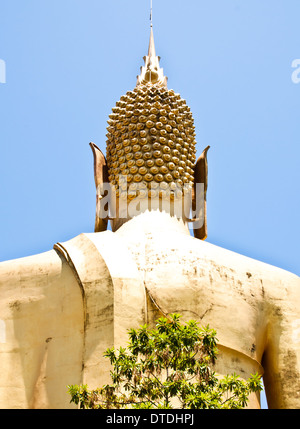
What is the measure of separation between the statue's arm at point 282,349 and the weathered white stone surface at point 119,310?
0.04 ft

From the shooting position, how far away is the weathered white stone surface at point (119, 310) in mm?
9211

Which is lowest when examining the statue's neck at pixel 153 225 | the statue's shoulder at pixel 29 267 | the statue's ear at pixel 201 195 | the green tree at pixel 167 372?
the green tree at pixel 167 372

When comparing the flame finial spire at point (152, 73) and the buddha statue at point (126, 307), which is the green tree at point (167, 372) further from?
the flame finial spire at point (152, 73)

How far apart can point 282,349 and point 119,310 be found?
196 centimetres

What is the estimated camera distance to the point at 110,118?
1191 centimetres

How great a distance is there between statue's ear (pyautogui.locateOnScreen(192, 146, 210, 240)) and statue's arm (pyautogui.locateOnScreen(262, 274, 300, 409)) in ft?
6.65

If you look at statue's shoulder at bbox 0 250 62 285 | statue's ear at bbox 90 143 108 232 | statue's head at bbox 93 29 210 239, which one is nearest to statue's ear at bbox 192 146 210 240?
statue's head at bbox 93 29 210 239

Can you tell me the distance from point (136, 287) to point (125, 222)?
6.38 feet

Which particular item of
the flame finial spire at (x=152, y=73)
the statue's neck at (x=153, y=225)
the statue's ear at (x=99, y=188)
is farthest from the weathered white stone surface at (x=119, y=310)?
the flame finial spire at (x=152, y=73)

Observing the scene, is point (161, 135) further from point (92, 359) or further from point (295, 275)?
point (92, 359)

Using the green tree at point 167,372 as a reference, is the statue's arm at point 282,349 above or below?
above

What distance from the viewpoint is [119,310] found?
30.1ft
